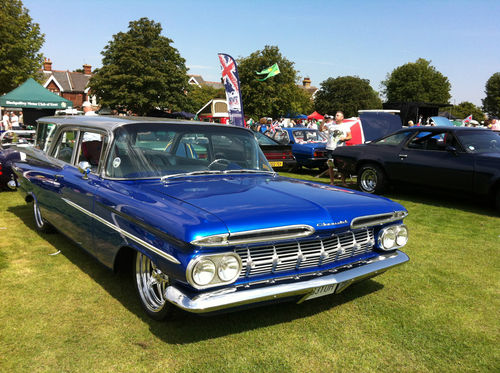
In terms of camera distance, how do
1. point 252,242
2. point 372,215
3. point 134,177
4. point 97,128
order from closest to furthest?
point 252,242
point 372,215
point 134,177
point 97,128

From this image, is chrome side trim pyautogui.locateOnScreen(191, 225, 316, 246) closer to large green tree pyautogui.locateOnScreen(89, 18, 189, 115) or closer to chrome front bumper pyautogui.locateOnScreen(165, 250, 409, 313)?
chrome front bumper pyautogui.locateOnScreen(165, 250, 409, 313)

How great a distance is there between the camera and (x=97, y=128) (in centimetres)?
396

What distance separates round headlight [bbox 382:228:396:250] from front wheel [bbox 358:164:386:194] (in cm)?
561

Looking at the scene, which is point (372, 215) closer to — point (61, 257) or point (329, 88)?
point (61, 257)

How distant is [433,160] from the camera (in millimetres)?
7941

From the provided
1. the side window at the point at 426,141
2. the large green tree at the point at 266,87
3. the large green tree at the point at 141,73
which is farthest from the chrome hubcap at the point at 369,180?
the large green tree at the point at 141,73

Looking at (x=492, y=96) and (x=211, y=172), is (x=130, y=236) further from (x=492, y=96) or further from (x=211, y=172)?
(x=492, y=96)

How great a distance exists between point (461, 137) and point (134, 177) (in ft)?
21.8

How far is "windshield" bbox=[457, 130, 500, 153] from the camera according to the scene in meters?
7.62

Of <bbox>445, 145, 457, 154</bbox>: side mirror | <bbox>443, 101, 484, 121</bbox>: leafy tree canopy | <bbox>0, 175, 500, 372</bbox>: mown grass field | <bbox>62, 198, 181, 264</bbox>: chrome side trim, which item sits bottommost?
<bbox>0, 175, 500, 372</bbox>: mown grass field

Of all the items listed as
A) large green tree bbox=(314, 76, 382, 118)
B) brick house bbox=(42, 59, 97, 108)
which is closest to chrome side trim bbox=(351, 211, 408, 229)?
large green tree bbox=(314, 76, 382, 118)

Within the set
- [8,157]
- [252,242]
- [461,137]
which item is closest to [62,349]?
[252,242]

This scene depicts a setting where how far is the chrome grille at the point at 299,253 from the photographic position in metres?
2.64

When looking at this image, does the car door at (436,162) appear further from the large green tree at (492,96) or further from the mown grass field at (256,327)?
the large green tree at (492,96)
